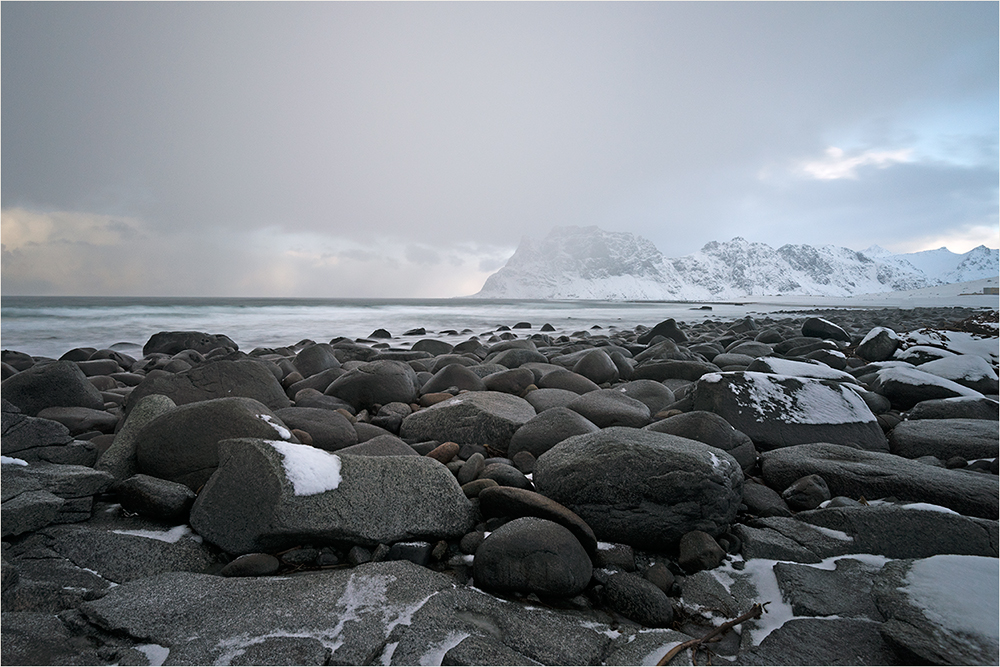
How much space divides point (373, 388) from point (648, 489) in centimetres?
283

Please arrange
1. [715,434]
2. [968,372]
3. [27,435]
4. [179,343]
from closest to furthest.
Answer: [27,435]
[715,434]
[968,372]
[179,343]

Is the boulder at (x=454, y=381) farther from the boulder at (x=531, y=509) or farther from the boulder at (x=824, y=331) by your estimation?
the boulder at (x=824, y=331)

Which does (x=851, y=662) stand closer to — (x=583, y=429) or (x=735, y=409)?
(x=583, y=429)

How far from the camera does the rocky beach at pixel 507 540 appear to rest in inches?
53.4

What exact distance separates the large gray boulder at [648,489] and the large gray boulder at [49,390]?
3.81 metres

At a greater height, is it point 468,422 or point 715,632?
point 468,422

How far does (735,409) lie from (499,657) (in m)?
2.34

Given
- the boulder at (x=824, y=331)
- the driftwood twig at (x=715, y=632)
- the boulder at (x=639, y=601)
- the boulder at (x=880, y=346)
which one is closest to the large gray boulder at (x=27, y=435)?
the boulder at (x=639, y=601)

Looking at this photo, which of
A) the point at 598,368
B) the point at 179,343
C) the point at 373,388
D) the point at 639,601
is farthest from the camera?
the point at 179,343

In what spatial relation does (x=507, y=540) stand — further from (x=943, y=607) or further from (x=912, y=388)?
(x=912, y=388)

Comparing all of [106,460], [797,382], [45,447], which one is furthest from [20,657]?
[797,382]

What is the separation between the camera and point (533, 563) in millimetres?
1655

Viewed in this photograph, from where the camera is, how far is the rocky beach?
1357 mm

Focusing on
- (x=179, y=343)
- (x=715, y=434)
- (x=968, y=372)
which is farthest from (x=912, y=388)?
(x=179, y=343)
